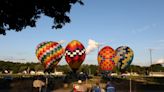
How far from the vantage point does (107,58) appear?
71625 millimetres

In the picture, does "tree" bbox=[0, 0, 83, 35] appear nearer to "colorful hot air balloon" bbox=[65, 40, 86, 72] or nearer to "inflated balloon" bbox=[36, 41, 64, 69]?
"inflated balloon" bbox=[36, 41, 64, 69]

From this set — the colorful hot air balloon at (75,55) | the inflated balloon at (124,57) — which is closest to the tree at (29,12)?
the colorful hot air balloon at (75,55)

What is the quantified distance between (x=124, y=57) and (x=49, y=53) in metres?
18.4

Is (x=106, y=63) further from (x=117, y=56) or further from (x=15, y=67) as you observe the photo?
(x=15, y=67)

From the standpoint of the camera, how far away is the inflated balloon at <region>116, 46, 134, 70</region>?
7319 cm

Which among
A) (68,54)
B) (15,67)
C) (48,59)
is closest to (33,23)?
(48,59)

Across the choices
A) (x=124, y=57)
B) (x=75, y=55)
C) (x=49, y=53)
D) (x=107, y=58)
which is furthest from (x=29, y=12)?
(x=124, y=57)

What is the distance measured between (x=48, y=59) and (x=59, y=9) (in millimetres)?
39789

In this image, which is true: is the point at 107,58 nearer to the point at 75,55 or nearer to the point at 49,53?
the point at 75,55

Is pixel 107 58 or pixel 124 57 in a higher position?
pixel 124 57

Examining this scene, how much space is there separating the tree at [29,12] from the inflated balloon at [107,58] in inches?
1963

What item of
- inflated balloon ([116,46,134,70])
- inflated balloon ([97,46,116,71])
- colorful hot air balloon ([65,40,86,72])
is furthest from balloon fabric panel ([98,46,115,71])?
colorful hot air balloon ([65,40,86,72])

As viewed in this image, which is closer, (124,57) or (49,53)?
(49,53)

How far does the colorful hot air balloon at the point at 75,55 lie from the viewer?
214ft
